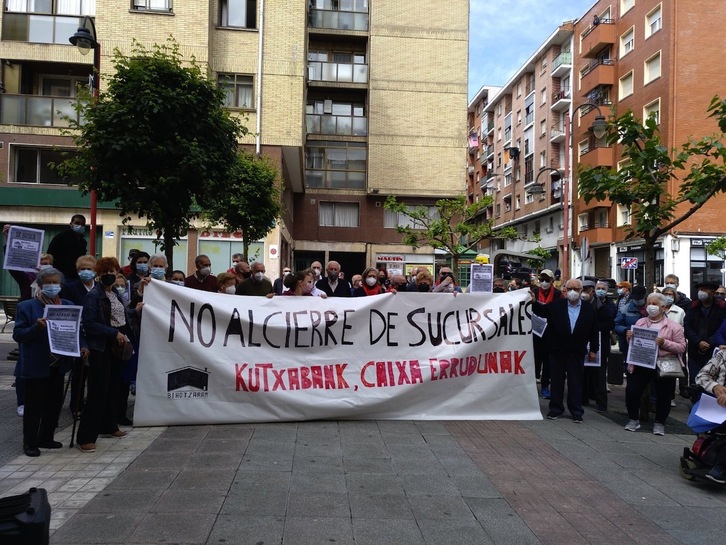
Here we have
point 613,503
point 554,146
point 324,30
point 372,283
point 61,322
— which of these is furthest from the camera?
point 554,146

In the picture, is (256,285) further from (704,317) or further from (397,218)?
(397,218)

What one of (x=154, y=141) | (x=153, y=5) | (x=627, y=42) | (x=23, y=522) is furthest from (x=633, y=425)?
(x=627, y=42)

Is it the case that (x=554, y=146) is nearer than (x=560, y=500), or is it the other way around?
(x=560, y=500)

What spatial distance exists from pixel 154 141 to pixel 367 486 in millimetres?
6783

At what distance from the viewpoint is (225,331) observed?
24.4 ft

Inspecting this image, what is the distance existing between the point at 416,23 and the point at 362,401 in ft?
108

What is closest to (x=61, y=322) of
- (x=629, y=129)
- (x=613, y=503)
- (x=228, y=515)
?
(x=228, y=515)

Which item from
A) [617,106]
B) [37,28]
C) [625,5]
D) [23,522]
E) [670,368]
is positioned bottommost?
[23,522]

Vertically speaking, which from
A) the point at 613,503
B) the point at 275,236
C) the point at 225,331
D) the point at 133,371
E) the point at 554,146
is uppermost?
the point at 554,146

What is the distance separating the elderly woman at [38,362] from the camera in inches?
230

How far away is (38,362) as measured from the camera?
233 inches

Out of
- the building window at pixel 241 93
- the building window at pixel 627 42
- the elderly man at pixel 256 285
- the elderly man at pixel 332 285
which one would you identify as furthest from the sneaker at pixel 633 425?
the building window at pixel 627 42

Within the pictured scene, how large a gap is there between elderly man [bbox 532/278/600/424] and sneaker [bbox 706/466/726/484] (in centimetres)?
260

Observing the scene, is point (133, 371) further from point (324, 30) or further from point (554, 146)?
point (554, 146)
